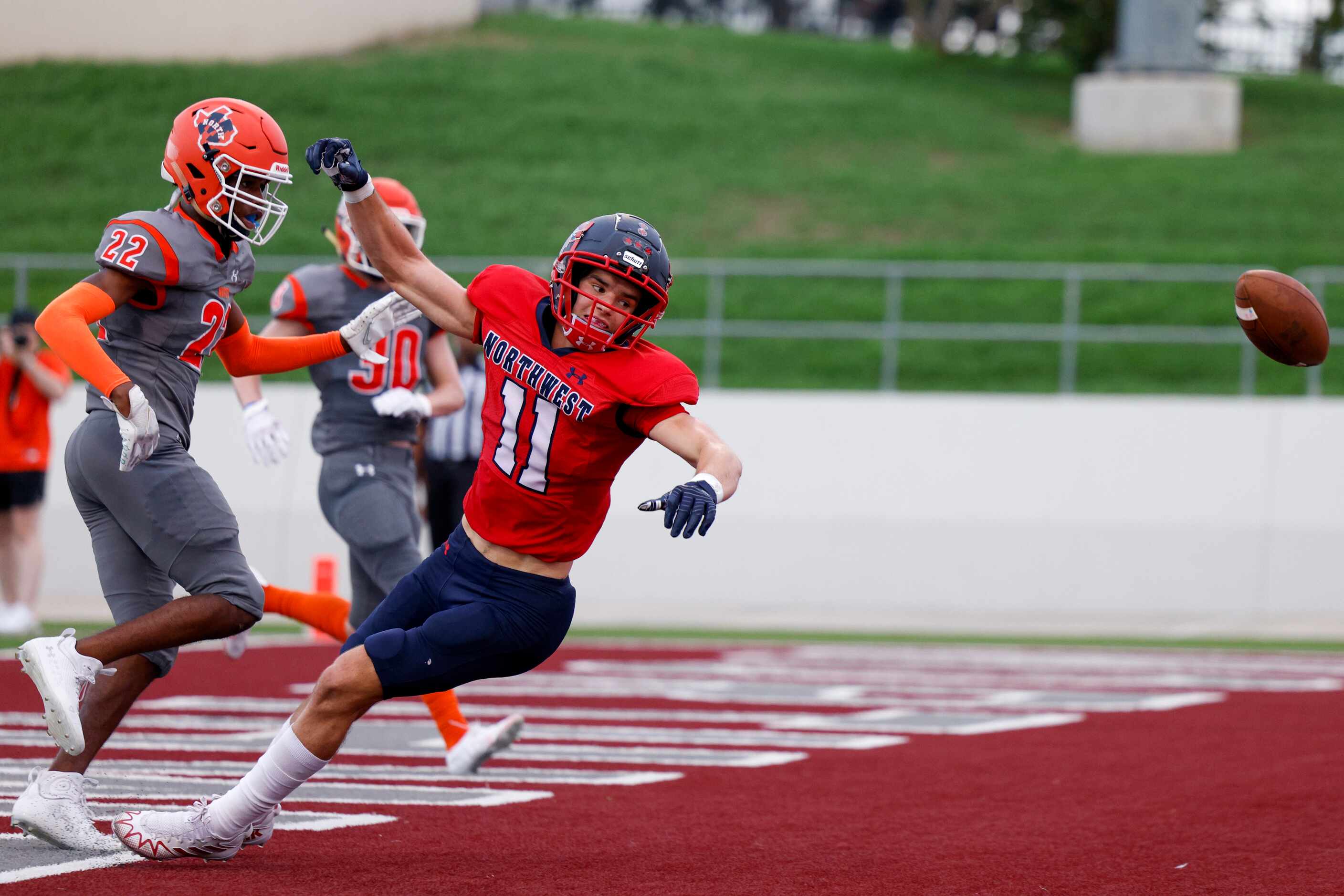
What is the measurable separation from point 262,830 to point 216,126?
1907 mm

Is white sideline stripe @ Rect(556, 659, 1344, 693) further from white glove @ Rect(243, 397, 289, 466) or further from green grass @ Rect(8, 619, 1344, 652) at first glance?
white glove @ Rect(243, 397, 289, 466)

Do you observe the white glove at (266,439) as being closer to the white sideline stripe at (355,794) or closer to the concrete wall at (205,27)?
the white sideline stripe at (355,794)

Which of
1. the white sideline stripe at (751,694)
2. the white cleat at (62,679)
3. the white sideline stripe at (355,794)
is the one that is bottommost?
the white sideline stripe at (751,694)

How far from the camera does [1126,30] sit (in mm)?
23797

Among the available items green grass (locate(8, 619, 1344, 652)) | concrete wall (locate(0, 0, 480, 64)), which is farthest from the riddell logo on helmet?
concrete wall (locate(0, 0, 480, 64))

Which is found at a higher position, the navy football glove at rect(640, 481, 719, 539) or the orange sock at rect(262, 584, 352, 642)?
the navy football glove at rect(640, 481, 719, 539)

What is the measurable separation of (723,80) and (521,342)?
992 inches

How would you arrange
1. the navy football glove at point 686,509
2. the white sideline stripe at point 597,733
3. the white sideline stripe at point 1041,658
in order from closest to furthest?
the navy football glove at point 686,509, the white sideline stripe at point 597,733, the white sideline stripe at point 1041,658

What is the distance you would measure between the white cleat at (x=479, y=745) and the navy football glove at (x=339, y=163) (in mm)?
2225

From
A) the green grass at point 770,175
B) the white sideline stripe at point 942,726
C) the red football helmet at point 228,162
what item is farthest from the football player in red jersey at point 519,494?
the green grass at point 770,175

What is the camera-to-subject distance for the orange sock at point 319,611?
6395 mm

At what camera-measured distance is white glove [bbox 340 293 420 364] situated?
5.04 m

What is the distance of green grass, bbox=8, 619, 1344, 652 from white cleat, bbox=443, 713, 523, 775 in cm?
535

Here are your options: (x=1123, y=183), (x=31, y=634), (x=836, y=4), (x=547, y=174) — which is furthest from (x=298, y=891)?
(x=836, y=4)
